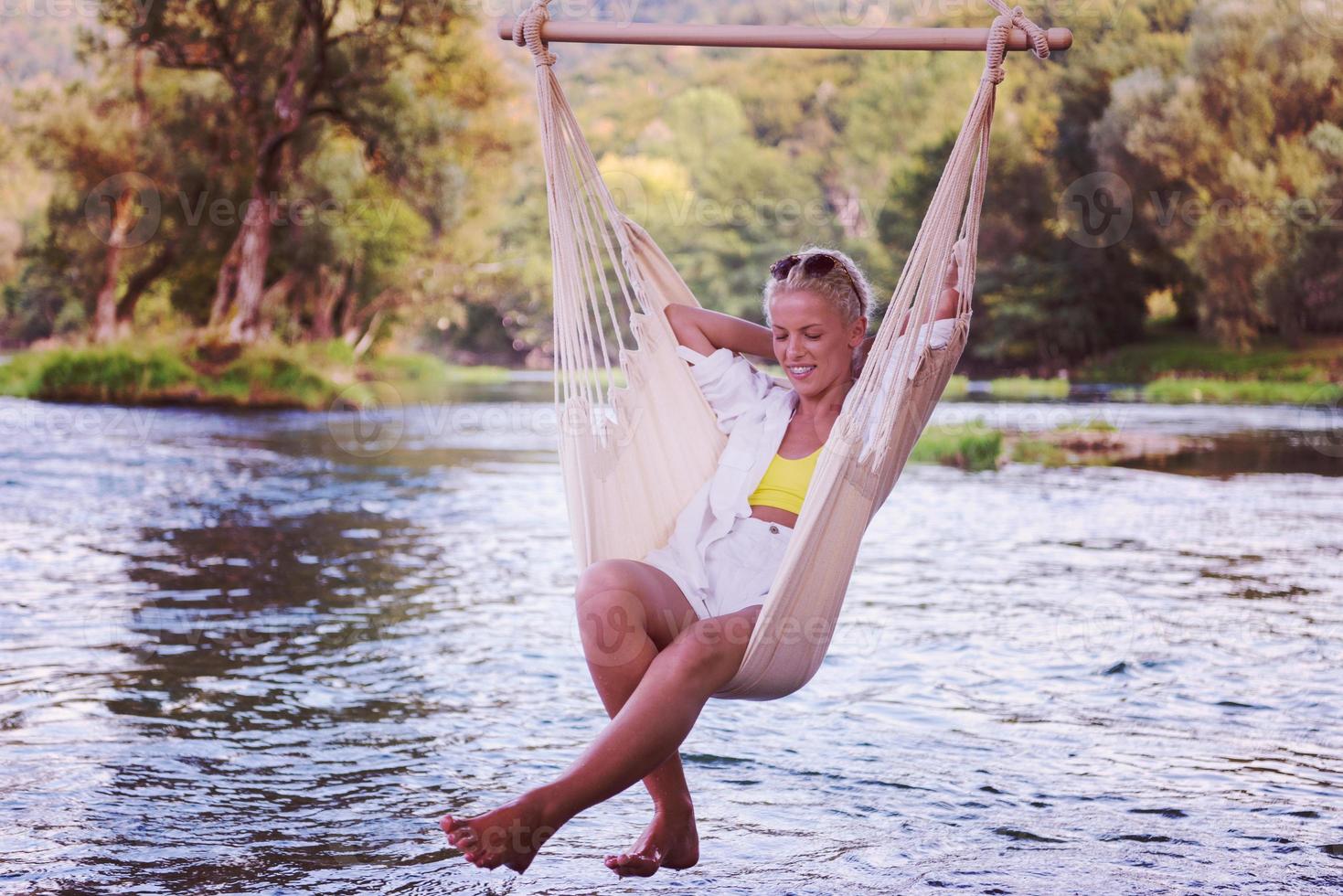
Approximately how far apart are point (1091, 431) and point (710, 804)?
26.4 feet

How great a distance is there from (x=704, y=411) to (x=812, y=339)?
0.23 metres

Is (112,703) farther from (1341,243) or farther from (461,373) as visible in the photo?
(461,373)

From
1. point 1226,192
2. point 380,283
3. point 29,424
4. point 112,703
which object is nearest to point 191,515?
point 112,703

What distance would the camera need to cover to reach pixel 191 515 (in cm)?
575

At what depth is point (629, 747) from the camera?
1.67 metres

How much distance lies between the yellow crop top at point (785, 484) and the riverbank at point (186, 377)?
11.4m

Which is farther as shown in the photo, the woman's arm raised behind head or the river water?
the woman's arm raised behind head

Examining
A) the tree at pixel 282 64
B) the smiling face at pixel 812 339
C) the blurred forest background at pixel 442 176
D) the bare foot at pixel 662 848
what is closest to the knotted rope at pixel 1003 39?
the smiling face at pixel 812 339

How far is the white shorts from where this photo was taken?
194 centimetres

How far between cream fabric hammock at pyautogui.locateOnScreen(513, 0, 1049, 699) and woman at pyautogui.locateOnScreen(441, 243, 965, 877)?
39 millimetres

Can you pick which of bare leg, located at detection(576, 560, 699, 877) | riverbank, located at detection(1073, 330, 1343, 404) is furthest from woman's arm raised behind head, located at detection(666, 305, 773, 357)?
riverbank, located at detection(1073, 330, 1343, 404)

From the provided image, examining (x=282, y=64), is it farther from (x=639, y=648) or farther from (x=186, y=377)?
(x=639, y=648)

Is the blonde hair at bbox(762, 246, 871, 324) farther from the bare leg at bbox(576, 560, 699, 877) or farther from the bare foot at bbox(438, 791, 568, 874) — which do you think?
the bare foot at bbox(438, 791, 568, 874)

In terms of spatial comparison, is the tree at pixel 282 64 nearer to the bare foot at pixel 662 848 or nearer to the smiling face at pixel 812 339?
the smiling face at pixel 812 339
